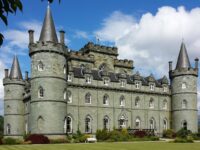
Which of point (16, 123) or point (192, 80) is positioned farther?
point (192, 80)

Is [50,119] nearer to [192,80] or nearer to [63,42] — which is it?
[63,42]

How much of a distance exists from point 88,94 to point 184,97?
17372mm

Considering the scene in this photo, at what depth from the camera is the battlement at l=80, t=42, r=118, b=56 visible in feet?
191

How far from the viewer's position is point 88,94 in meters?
48.8

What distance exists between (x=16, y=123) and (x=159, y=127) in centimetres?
2336

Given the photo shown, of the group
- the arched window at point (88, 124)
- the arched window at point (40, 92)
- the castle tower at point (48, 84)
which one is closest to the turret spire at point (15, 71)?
the castle tower at point (48, 84)

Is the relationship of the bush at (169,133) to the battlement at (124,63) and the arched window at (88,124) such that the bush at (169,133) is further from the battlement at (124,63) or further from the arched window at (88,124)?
the battlement at (124,63)

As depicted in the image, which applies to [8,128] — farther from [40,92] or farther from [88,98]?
[88,98]

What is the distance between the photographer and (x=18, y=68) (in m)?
53.9

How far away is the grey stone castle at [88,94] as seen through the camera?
42.3m

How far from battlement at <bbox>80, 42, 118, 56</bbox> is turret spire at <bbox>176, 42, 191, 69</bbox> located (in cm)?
1153

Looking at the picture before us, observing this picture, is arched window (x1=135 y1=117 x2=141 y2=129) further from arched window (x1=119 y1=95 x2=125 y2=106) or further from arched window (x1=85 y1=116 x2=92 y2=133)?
arched window (x1=85 y1=116 x2=92 y2=133)

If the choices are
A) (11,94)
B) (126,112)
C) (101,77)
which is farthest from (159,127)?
(11,94)

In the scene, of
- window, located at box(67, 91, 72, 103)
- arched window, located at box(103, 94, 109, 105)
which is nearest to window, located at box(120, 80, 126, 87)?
arched window, located at box(103, 94, 109, 105)
